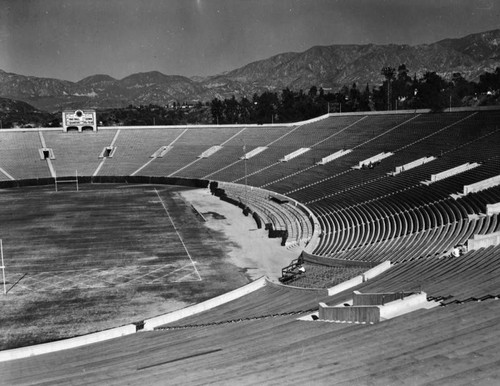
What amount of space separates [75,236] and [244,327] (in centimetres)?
2500

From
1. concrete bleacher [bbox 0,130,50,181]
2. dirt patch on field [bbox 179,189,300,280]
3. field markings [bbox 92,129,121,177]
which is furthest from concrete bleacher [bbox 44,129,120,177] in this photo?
dirt patch on field [bbox 179,189,300,280]

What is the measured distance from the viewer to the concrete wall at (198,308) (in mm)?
18312

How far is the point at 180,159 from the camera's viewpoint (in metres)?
71.2

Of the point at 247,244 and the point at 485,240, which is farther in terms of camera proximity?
the point at 247,244

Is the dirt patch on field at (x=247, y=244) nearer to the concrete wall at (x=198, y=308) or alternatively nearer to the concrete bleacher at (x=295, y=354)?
the concrete wall at (x=198, y=308)

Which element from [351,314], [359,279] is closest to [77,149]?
[359,279]

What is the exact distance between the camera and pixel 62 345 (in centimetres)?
1628

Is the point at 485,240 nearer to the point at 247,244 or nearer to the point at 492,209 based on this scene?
the point at 492,209

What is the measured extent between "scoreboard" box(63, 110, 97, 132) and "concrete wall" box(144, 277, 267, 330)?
64146 mm

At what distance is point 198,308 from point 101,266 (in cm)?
1184

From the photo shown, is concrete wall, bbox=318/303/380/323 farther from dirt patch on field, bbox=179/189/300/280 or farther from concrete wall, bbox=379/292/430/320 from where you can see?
dirt patch on field, bbox=179/189/300/280

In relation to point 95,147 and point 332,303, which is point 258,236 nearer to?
point 332,303

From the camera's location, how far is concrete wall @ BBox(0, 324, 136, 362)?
15.5 meters

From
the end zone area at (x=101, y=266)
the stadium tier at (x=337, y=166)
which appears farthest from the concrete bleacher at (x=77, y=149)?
the end zone area at (x=101, y=266)
